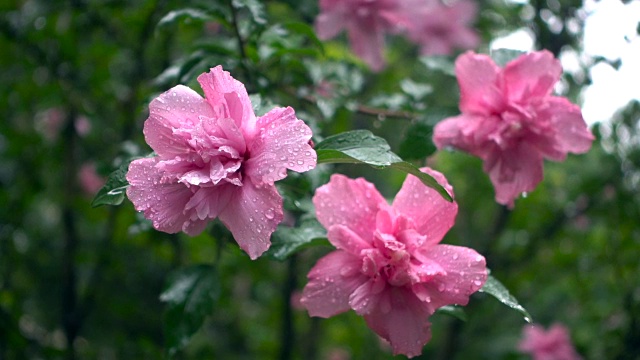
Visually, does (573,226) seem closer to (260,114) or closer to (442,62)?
(442,62)

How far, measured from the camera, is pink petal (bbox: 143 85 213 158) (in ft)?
2.40

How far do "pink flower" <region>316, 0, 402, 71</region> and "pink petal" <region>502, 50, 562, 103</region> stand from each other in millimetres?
404

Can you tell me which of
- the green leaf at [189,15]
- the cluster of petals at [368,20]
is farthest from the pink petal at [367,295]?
the cluster of petals at [368,20]

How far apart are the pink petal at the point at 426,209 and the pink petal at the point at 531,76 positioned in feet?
0.74

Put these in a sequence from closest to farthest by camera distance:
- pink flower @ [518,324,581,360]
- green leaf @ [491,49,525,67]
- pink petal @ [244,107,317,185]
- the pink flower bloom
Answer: pink petal @ [244,107,317,185] < green leaf @ [491,49,525,67] < pink flower @ [518,324,581,360] < the pink flower bloom

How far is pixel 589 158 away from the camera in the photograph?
70.6 inches

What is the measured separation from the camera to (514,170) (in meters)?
0.95

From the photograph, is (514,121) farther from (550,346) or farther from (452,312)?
(550,346)

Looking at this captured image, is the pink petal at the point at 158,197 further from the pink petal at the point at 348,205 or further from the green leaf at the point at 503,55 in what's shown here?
the green leaf at the point at 503,55

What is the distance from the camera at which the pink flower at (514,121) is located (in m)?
0.93

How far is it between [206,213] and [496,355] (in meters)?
1.54

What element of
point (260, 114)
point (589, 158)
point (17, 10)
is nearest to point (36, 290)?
point (17, 10)

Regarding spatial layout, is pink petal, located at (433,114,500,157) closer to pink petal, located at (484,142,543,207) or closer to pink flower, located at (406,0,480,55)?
pink petal, located at (484,142,543,207)

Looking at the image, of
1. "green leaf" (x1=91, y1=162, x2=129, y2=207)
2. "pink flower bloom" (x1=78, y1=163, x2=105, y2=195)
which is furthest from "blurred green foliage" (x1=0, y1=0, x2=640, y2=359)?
"pink flower bloom" (x1=78, y1=163, x2=105, y2=195)
